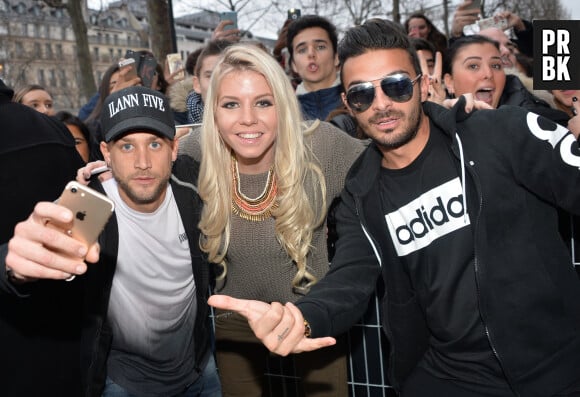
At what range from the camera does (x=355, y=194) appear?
2.74 meters

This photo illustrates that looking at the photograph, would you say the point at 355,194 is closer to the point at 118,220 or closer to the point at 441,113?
the point at 441,113

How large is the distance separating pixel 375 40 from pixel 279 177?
0.91m

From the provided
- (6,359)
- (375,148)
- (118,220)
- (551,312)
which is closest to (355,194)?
(375,148)

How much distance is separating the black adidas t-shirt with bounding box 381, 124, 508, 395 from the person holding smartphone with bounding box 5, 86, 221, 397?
112cm

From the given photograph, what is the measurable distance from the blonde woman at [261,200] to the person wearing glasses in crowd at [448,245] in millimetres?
375

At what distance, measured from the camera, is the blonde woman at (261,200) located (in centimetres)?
310

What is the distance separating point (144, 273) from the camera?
2.89m

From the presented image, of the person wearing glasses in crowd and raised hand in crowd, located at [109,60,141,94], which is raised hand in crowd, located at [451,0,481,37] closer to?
raised hand in crowd, located at [109,60,141,94]

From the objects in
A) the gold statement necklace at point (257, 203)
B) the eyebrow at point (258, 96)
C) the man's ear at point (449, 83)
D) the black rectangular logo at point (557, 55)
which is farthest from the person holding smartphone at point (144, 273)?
the man's ear at point (449, 83)

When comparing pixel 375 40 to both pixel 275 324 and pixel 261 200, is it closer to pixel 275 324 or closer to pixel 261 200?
pixel 261 200

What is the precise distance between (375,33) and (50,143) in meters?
1.62

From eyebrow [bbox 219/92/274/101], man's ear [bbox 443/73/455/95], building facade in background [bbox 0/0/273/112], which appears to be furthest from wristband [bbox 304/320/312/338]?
building facade in background [bbox 0/0/273/112]

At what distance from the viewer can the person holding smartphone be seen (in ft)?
9.09

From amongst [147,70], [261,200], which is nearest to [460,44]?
[261,200]
